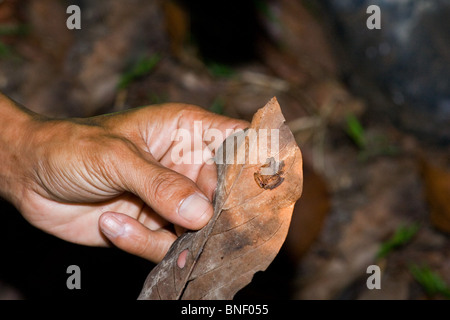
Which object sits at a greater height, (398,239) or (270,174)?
(270,174)

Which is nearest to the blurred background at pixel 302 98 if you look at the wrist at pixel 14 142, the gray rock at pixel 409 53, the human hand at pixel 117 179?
the gray rock at pixel 409 53

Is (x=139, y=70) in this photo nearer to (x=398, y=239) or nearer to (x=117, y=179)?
(x=117, y=179)

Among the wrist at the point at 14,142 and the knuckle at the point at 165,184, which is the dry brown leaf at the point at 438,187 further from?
the wrist at the point at 14,142

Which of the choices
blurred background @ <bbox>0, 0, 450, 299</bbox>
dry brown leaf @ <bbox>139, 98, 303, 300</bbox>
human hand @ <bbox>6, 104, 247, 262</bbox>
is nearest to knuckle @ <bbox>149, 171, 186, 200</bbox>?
human hand @ <bbox>6, 104, 247, 262</bbox>

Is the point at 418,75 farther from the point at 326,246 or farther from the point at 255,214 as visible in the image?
the point at 255,214

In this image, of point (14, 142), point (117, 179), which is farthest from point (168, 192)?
point (14, 142)
